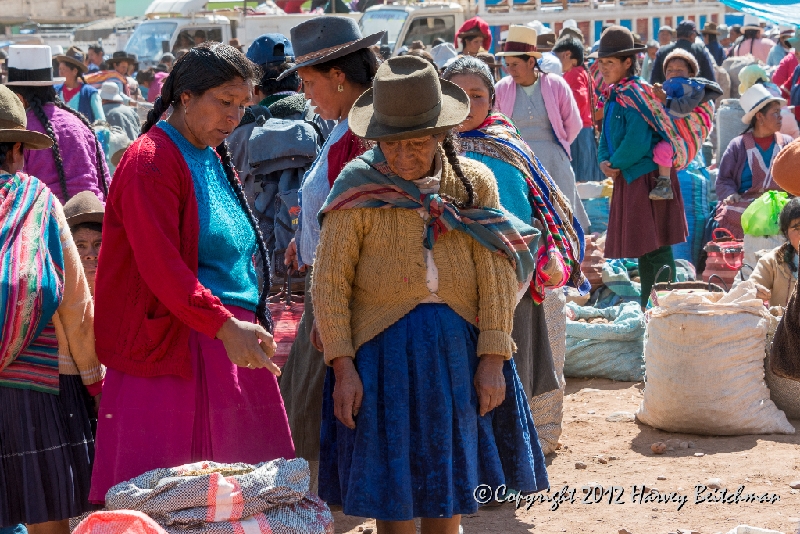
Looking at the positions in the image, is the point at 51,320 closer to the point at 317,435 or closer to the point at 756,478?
the point at 317,435

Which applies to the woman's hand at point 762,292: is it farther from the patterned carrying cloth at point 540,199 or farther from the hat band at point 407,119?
the hat band at point 407,119

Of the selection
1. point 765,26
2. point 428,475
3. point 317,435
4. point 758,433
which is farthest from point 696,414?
point 765,26

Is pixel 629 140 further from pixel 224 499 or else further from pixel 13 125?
pixel 224 499

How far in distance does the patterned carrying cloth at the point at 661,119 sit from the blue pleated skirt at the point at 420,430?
408 centimetres

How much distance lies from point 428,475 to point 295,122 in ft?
7.54

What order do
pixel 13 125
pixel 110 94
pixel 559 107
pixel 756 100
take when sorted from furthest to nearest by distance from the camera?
pixel 110 94
pixel 756 100
pixel 559 107
pixel 13 125

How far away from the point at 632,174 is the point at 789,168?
4217 mm

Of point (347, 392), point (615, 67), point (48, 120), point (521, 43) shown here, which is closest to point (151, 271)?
point (347, 392)

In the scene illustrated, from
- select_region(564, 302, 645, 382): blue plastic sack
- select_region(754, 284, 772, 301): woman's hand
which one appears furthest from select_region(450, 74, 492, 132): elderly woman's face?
select_region(564, 302, 645, 382): blue plastic sack

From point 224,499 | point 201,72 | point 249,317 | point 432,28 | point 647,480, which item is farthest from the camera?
point 432,28

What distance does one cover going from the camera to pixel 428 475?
3.16 m

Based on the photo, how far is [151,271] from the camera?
3035 mm

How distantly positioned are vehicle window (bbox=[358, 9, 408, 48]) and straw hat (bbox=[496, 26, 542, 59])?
40.9 feet

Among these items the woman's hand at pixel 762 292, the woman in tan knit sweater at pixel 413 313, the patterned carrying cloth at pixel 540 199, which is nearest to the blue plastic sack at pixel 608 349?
the woman's hand at pixel 762 292
